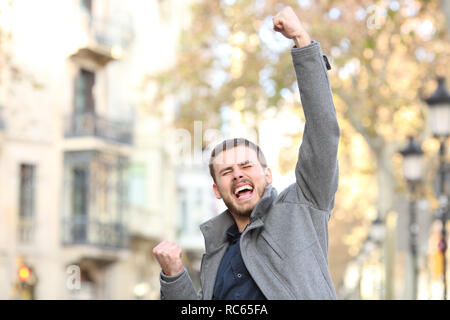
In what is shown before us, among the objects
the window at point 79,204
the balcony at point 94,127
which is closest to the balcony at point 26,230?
the window at point 79,204

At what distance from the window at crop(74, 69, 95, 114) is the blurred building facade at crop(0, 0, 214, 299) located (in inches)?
1.4

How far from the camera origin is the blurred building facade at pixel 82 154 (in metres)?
28.8

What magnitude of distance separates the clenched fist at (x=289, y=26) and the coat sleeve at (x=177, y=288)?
1.01m

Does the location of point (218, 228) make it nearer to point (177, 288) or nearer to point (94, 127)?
point (177, 288)

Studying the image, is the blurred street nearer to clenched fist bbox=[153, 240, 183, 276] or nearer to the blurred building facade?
the blurred building facade

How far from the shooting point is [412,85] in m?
25.2

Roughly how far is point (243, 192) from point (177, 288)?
1.48 ft

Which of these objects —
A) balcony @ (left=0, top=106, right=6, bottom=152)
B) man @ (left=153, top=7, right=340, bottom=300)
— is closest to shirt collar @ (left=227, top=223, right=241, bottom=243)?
man @ (left=153, top=7, right=340, bottom=300)

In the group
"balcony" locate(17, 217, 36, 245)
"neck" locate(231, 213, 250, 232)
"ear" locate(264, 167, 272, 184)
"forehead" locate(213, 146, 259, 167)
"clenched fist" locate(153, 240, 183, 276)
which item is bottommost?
"clenched fist" locate(153, 240, 183, 276)

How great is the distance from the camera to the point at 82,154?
→ 32.1 meters

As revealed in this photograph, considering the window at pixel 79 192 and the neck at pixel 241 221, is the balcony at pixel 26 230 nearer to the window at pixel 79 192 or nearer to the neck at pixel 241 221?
the window at pixel 79 192

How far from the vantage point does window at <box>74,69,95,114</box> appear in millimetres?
32875
